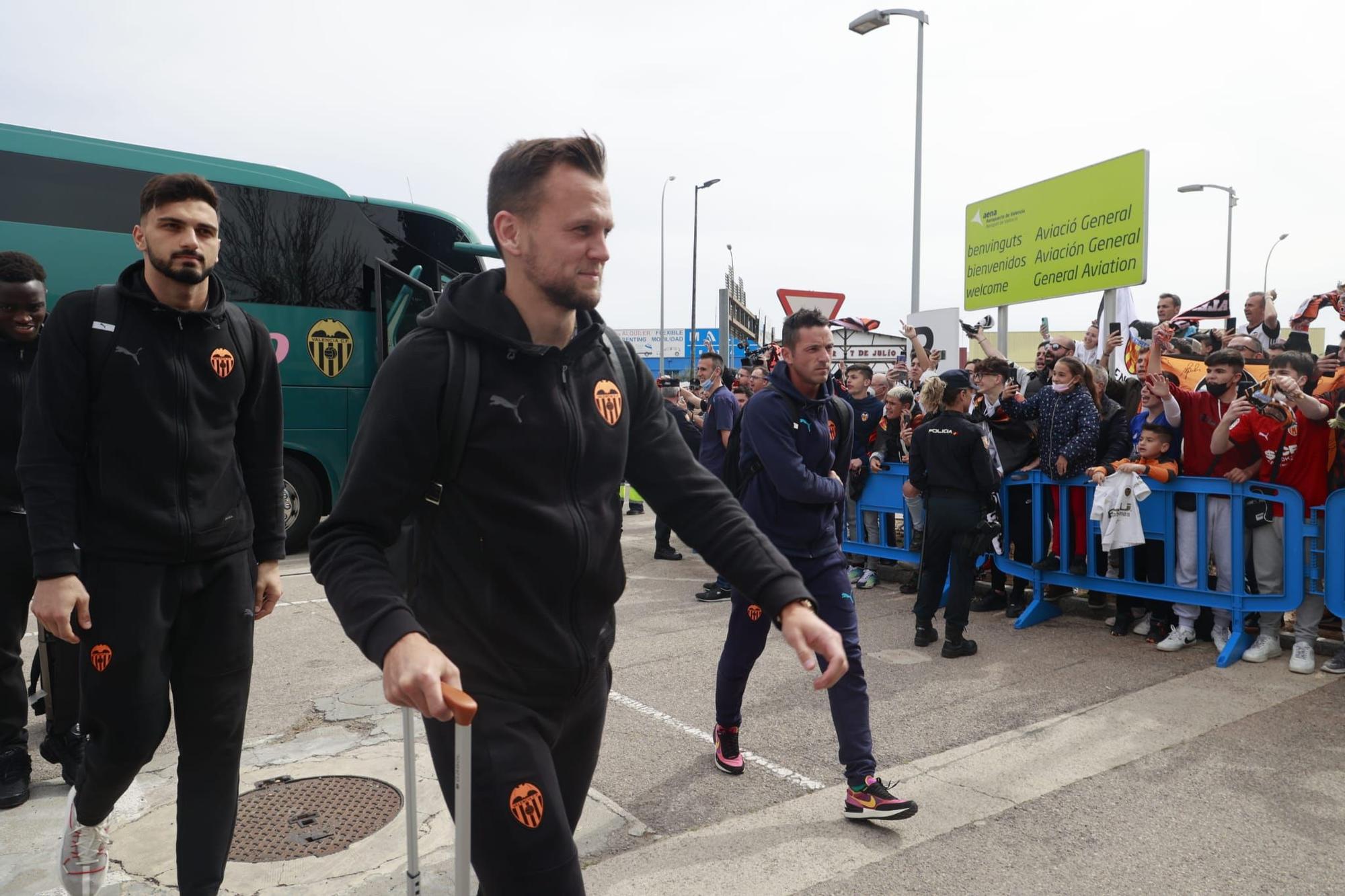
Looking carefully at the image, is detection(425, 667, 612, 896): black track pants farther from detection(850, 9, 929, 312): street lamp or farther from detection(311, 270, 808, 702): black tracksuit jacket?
detection(850, 9, 929, 312): street lamp

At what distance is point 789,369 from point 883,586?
4874mm

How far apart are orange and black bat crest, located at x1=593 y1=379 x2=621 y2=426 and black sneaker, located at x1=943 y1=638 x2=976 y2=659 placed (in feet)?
15.4

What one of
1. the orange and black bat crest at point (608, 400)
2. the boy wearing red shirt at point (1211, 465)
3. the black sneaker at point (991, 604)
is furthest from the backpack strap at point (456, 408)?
the black sneaker at point (991, 604)

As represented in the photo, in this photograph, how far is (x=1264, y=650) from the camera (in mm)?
5938

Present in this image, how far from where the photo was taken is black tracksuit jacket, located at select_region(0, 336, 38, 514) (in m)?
3.75

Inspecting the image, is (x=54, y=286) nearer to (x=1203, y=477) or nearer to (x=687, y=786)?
(x=687, y=786)

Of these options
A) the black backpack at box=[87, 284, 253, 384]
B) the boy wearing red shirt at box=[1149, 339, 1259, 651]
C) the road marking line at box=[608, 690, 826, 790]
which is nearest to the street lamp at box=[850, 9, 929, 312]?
the boy wearing red shirt at box=[1149, 339, 1259, 651]

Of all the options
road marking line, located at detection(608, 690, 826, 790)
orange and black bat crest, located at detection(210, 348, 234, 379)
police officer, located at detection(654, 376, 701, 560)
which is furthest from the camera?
police officer, located at detection(654, 376, 701, 560)

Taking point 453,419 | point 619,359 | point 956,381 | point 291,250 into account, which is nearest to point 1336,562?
point 956,381

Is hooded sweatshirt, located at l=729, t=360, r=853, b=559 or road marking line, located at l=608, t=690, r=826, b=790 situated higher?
hooded sweatshirt, located at l=729, t=360, r=853, b=559

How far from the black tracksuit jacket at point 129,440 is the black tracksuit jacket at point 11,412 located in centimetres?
127

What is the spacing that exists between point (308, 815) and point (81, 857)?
911 mm

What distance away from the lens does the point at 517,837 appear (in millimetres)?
1773

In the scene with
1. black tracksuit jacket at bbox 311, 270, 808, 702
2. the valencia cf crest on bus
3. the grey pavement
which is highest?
the valencia cf crest on bus
